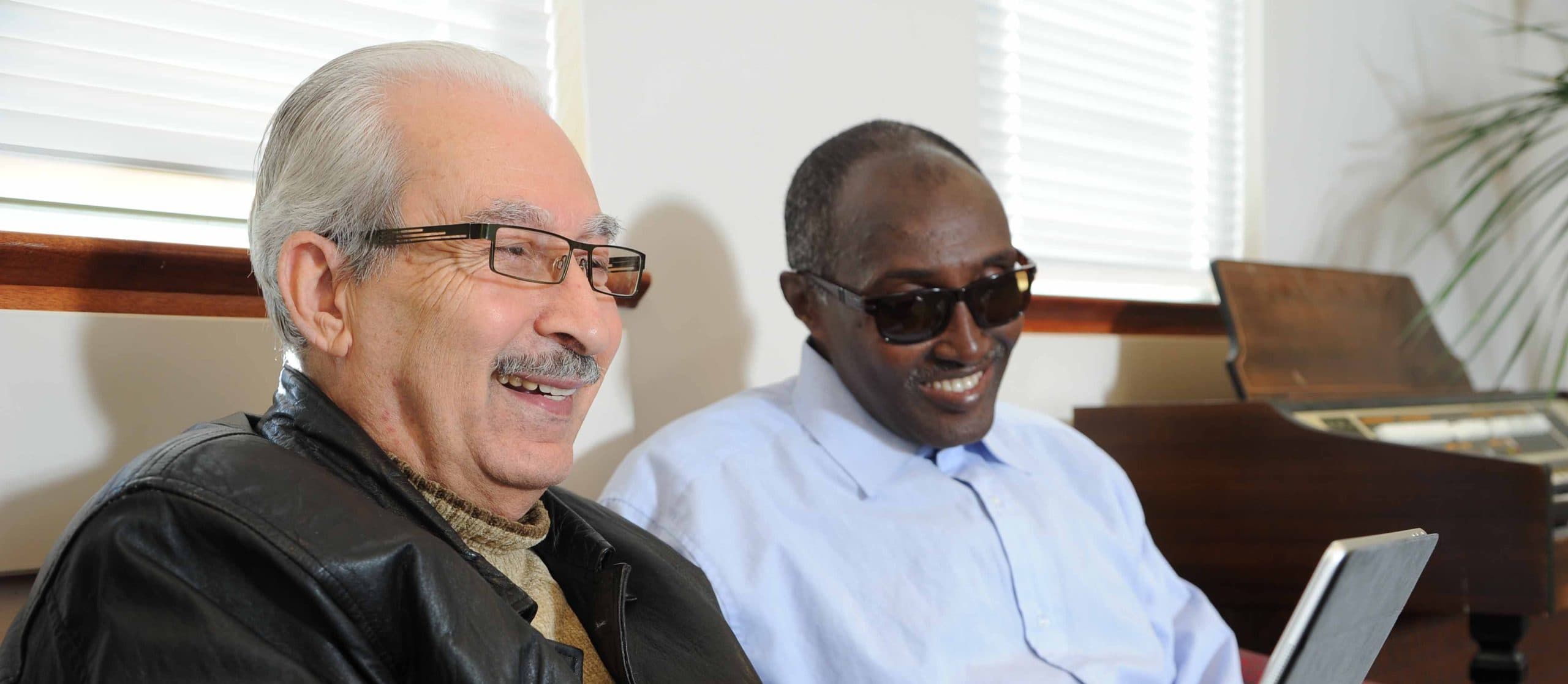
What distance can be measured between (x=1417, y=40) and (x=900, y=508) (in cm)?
282

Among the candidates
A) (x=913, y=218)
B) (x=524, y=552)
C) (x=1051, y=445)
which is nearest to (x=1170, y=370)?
(x=1051, y=445)

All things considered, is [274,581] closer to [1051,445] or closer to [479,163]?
[479,163]

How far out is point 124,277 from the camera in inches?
44.8

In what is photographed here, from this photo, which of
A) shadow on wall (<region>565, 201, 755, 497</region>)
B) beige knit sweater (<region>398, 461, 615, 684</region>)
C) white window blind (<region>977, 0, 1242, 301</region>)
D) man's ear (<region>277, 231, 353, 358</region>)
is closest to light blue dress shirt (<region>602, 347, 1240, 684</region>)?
shadow on wall (<region>565, 201, 755, 497</region>)

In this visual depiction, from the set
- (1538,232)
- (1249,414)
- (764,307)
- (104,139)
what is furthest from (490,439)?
(1538,232)

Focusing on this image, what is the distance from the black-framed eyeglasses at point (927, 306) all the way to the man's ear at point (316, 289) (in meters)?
0.78

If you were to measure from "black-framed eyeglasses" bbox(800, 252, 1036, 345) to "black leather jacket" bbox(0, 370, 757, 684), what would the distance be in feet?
2.55

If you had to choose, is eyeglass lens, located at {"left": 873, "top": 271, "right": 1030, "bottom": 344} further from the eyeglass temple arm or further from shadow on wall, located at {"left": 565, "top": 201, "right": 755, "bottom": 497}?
the eyeglass temple arm

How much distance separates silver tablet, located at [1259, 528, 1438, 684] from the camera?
2.23 ft

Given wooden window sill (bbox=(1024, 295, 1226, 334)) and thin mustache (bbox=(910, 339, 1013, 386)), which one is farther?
wooden window sill (bbox=(1024, 295, 1226, 334))

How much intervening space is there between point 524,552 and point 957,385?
2.27 feet

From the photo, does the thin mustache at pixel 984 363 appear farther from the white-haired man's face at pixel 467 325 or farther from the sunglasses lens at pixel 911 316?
the white-haired man's face at pixel 467 325

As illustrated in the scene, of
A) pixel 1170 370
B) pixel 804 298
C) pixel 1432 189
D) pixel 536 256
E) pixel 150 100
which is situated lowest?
pixel 1170 370

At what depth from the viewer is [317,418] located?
2.71 ft
